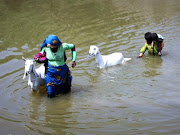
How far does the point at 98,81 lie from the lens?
8.37 m

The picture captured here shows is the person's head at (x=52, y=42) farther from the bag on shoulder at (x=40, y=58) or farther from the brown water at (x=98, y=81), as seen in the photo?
the brown water at (x=98, y=81)

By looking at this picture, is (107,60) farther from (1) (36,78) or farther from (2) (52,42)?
(2) (52,42)

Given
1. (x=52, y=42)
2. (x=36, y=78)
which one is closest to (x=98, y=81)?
(x=36, y=78)

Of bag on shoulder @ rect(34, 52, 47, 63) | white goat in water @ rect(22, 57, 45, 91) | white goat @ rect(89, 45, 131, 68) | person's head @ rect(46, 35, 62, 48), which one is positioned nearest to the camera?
person's head @ rect(46, 35, 62, 48)

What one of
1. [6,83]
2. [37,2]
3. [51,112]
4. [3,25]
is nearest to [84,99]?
[51,112]

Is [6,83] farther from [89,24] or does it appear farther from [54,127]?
[89,24]

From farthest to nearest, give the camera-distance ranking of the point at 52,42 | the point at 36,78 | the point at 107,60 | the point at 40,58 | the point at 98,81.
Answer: the point at 107,60 → the point at 98,81 → the point at 36,78 → the point at 40,58 → the point at 52,42

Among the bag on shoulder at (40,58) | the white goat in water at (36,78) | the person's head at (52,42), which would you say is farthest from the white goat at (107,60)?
the person's head at (52,42)

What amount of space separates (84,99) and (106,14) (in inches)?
423

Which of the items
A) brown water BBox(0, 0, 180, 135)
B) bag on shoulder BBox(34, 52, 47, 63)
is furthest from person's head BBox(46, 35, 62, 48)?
brown water BBox(0, 0, 180, 135)

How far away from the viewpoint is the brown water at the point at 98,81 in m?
5.76

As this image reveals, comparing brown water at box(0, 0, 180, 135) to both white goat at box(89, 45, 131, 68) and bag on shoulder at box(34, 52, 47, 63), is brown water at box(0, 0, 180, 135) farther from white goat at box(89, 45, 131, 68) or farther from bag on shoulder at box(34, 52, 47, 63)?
bag on shoulder at box(34, 52, 47, 63)

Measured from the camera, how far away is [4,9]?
64.5ft

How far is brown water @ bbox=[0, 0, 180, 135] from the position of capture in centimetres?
576
